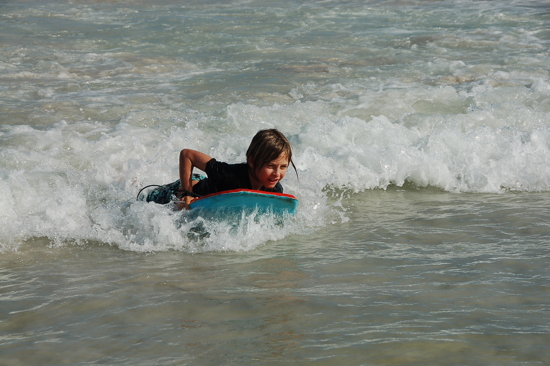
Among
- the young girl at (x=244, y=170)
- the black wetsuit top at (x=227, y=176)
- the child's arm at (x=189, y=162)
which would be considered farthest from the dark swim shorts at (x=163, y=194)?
the black wetsuit top at (x=227, y=176)

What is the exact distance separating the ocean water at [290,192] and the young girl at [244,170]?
0.26 m

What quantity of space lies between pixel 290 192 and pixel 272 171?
149cm

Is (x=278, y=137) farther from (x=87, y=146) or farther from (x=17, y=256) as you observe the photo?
(x=87, y=146)

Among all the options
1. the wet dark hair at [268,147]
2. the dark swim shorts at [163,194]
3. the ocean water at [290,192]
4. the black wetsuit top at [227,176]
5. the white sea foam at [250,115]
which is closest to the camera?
the ocean water at [290,192]

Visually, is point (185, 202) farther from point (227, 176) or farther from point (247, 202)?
point (247, 202)

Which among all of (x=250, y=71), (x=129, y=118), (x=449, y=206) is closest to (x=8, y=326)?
(x=449, y=206)

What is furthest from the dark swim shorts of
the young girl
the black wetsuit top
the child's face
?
the child's face

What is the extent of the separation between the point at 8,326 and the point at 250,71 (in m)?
8.41

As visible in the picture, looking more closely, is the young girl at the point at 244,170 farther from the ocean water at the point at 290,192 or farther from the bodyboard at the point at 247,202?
the ocean water at the point at 290,192

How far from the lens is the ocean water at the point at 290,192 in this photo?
316 cm

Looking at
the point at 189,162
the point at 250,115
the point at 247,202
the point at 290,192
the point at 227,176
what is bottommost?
the point at 290,192

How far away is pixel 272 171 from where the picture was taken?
468 centimetres

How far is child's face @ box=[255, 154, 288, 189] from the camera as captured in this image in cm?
464

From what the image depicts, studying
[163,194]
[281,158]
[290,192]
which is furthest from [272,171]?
[290,192]
